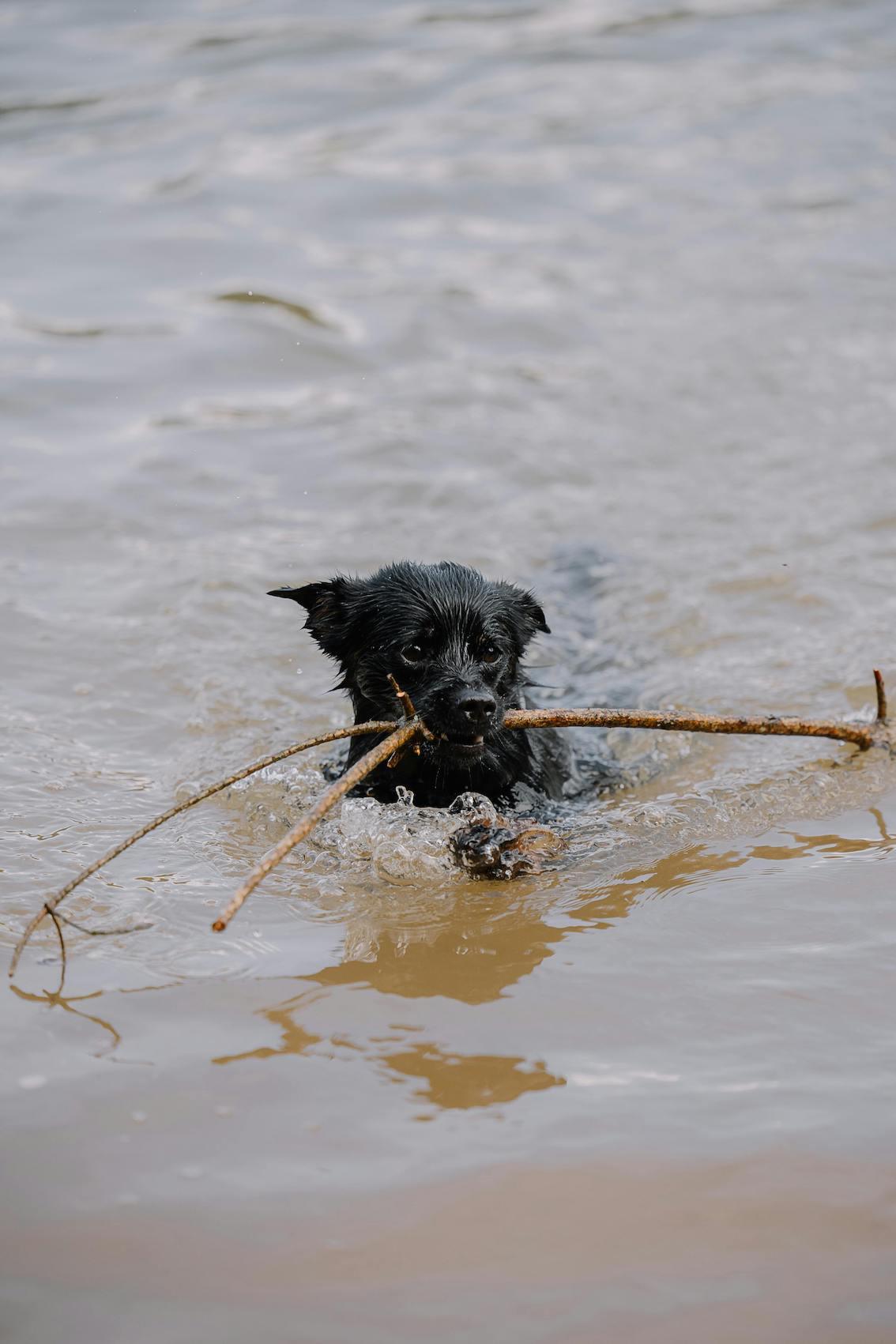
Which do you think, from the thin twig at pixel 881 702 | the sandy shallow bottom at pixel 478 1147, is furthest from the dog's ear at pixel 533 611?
the sandy shallow bottom at pixel 478 1147

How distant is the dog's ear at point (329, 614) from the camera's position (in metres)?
5.02

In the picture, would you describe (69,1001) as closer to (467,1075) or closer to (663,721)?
(467,1075)

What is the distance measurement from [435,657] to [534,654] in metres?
2.38

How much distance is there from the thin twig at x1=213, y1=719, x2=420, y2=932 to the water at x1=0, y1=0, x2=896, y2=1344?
1.30 ft

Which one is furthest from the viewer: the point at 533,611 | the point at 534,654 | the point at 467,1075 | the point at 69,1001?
the point at 534,654

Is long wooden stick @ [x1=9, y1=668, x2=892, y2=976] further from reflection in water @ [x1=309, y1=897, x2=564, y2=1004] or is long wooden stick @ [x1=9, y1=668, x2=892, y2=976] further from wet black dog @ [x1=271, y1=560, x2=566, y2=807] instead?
reflection in water @ [x1=309, y1=897, x2=564, y2=1004]

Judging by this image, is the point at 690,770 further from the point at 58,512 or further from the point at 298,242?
the point at 298,242

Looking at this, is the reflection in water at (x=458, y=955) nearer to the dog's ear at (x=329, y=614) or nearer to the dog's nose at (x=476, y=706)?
the dog's nose at (x=476, y=706)

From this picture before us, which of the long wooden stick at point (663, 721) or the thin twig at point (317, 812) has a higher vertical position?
the thin twig at point (317, 812)

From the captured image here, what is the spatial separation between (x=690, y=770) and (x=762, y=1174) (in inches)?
115

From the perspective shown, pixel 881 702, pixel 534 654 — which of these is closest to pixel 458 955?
pixel 881 702

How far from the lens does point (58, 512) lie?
8055 mm

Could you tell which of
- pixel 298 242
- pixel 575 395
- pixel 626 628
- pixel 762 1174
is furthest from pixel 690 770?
pixel 298 242

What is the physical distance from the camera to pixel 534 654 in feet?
→ 23.3
